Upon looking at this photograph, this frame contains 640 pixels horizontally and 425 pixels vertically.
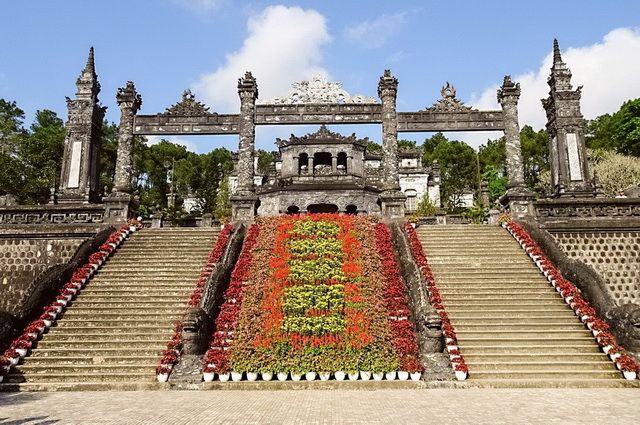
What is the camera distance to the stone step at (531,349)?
9.95 metres

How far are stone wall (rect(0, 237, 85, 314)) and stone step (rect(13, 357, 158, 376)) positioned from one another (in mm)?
6430

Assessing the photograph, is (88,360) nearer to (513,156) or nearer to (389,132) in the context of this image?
(389,132)

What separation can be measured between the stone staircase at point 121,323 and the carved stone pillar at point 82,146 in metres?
4.76

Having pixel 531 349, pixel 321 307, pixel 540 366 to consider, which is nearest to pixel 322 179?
pixel 321 307

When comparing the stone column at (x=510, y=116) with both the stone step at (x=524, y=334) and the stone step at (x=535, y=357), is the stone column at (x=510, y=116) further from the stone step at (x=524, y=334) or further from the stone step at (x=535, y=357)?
the stone step at (x=535, y=357)

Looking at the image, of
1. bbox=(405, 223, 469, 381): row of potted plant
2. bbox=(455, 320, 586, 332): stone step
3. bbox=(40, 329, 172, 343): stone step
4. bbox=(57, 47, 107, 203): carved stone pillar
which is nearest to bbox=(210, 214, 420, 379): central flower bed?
bbox=(405, 223, 469, 381): row of potted plant

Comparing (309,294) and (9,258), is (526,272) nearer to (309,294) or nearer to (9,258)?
(309,294)

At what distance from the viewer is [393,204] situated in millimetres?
17516

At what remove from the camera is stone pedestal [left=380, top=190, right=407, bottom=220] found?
57.3 ft

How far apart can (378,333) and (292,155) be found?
2482cm

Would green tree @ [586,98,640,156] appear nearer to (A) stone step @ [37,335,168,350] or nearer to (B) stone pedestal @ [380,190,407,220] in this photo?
(B) stone pedestal @ [380,190,407,220]

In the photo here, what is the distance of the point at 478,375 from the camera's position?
9227mm

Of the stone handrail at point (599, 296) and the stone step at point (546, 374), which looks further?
the stone handrail at point (599, 296)

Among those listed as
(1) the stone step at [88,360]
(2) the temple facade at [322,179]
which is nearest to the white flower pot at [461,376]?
(1) the stone step at [88,360]
